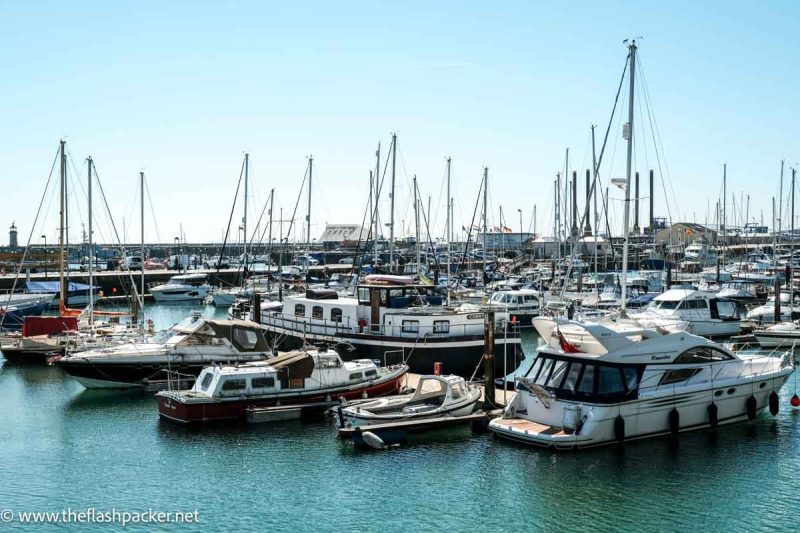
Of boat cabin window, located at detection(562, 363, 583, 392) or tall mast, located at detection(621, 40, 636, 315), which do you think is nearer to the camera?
boat cabin window, located at detection(562, 363, 583, 392)

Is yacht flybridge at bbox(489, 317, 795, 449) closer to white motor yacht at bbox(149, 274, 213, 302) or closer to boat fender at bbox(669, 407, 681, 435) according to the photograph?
boat fender at bbox(669, 407, 681, 435)

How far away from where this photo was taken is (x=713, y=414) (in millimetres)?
26703

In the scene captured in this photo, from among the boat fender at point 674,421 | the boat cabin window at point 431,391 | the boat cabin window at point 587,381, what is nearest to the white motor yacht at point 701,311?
the boat cabin window at point 431,391

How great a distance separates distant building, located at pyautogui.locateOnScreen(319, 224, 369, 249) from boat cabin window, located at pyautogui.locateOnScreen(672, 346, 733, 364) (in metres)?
129

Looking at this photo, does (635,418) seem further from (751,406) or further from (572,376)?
(751,406)

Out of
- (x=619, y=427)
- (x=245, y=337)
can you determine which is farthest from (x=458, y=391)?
(x=245, y=337)

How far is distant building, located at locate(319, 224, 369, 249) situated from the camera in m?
158

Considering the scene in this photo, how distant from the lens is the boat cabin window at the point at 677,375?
25922mm

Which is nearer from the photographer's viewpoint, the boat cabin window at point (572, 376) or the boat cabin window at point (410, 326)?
the boat cabin window at point (572, 376)

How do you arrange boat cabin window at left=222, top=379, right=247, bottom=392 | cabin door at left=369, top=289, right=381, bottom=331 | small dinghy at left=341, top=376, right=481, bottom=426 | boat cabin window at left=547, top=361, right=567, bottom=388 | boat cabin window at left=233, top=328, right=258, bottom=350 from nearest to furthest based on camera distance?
boat cabin window at left=547, top=361, right=567, bottom=388 < small dinghy at left=341, top=376, right=481, bottom=426 < boat cabin window at left=222, top=379, right=247, bottom=392 < boat cabin window at left=233, top=328, right=258, bottom=350 < cabin door at left=369, top=289, right=381, bottom=331

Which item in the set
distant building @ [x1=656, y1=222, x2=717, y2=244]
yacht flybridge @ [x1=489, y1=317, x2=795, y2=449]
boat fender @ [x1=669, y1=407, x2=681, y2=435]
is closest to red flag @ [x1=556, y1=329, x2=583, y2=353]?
yacht flybridge @ [x1=489, y1=317, x2=795, y2=449]

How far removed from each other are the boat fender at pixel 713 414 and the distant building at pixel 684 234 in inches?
3124

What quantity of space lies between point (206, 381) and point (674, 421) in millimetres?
15611

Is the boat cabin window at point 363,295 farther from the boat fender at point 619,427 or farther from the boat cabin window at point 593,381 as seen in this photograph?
the boat fender at point 619,427
